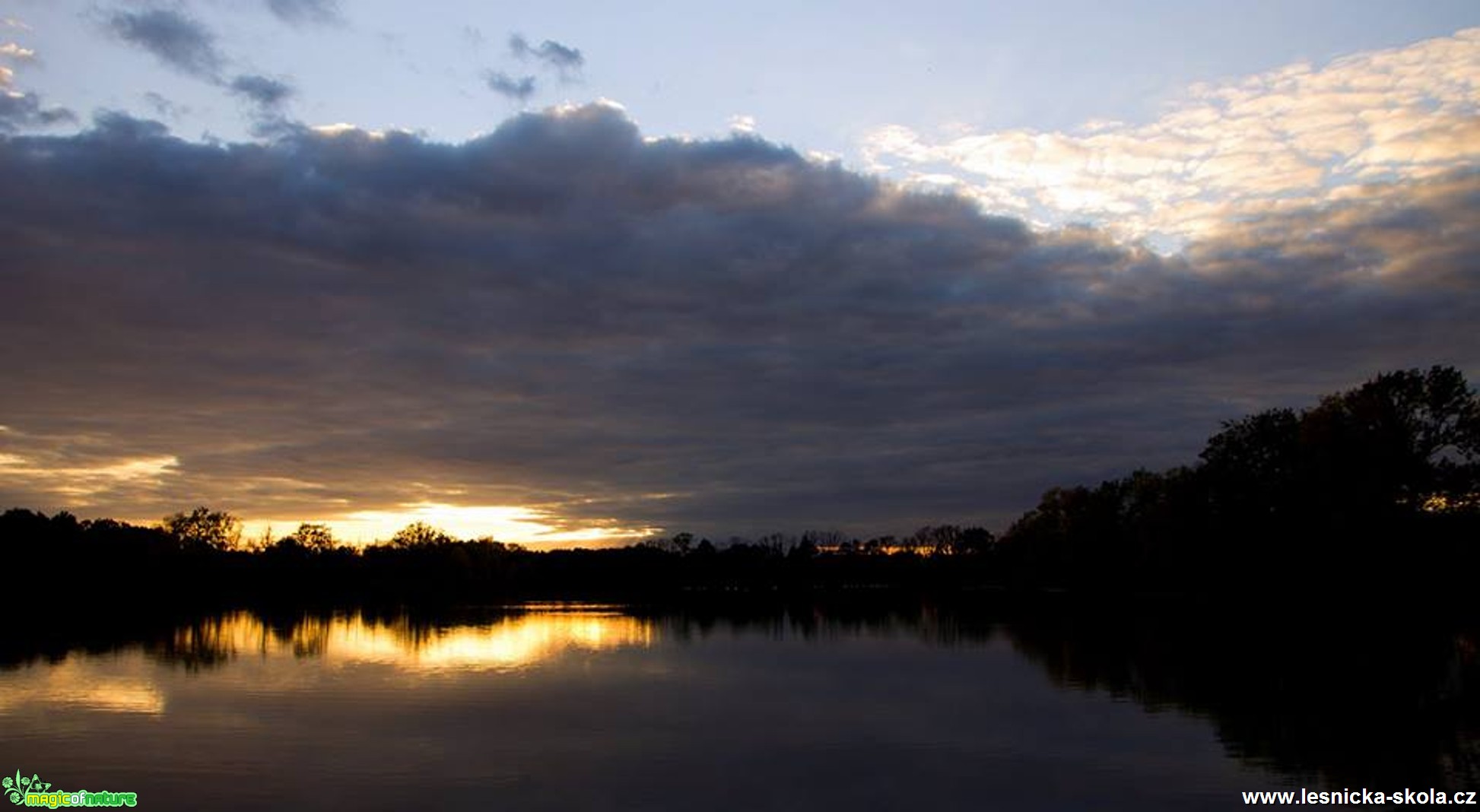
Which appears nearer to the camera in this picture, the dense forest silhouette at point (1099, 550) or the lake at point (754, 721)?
the lake at point (754, 721)

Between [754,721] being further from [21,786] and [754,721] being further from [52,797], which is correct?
[21,786]

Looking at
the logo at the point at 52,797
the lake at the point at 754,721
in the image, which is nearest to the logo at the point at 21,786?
the logo at the point at 52,797

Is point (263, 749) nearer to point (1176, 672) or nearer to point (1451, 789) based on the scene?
point (1451, 789)

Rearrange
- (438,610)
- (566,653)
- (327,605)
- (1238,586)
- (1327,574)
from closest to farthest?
(566,653) < (1327,574) < (1238,586) < (438,610) < (327,605)

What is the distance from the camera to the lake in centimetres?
2048

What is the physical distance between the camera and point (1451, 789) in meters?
18.9

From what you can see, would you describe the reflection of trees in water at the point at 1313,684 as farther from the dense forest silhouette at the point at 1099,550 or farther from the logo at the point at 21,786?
the logo at the point at 21,786

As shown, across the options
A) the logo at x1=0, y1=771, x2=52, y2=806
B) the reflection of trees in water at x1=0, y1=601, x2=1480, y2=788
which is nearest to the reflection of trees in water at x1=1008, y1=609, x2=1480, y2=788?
the reflection of trees in water at x1=0, y1=601, x2=1480, y2=788

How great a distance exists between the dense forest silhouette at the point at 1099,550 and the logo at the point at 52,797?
5827 centimetres

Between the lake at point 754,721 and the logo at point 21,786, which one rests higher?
the logo at point 21,786

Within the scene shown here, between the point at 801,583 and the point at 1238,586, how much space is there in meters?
117

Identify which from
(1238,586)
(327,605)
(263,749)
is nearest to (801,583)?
(327,605)

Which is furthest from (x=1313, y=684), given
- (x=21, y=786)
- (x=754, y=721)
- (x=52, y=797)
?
(x=21, y=786)

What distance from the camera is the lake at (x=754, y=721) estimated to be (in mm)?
20484
